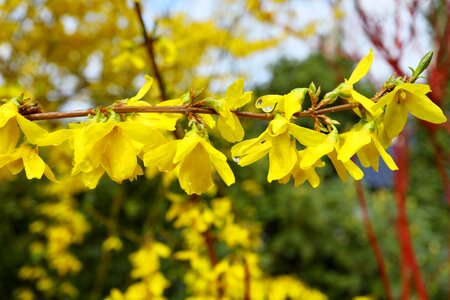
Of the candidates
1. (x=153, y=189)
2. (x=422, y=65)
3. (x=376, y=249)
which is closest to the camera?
(x=422, y=65)

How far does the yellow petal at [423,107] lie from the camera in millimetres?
547

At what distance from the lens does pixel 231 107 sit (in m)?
0.56

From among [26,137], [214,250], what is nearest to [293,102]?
[26,137]

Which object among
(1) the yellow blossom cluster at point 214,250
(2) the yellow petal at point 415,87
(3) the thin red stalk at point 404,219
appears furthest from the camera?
(3) the thin red stalk at point 404,219

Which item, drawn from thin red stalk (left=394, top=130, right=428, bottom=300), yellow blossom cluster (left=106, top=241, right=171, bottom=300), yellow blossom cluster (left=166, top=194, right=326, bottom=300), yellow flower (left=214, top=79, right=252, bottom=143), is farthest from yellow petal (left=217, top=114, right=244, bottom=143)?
thin red stalk (left=394, top=130, right=428, bottom=300)

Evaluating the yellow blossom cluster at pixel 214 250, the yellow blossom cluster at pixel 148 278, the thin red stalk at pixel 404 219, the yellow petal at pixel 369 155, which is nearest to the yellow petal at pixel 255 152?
the yellow petal at pixel 369 155

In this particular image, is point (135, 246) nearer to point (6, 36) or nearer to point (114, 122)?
point (6, 36)

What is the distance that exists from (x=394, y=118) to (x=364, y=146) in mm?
49

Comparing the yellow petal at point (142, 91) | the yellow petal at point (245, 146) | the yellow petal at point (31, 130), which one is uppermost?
the yellow petal at point (31, 130)

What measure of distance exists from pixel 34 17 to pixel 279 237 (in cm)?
257

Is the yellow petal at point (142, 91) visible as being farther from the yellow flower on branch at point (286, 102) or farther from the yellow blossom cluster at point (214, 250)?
the yellow blossom cluster at point (214, 250)

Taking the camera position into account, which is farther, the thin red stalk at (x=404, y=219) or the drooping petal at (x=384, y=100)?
the thin red stalk at (x=404, y=219)

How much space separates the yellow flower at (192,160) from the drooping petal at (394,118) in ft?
0.64

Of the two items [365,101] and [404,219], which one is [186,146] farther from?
[404,219]
